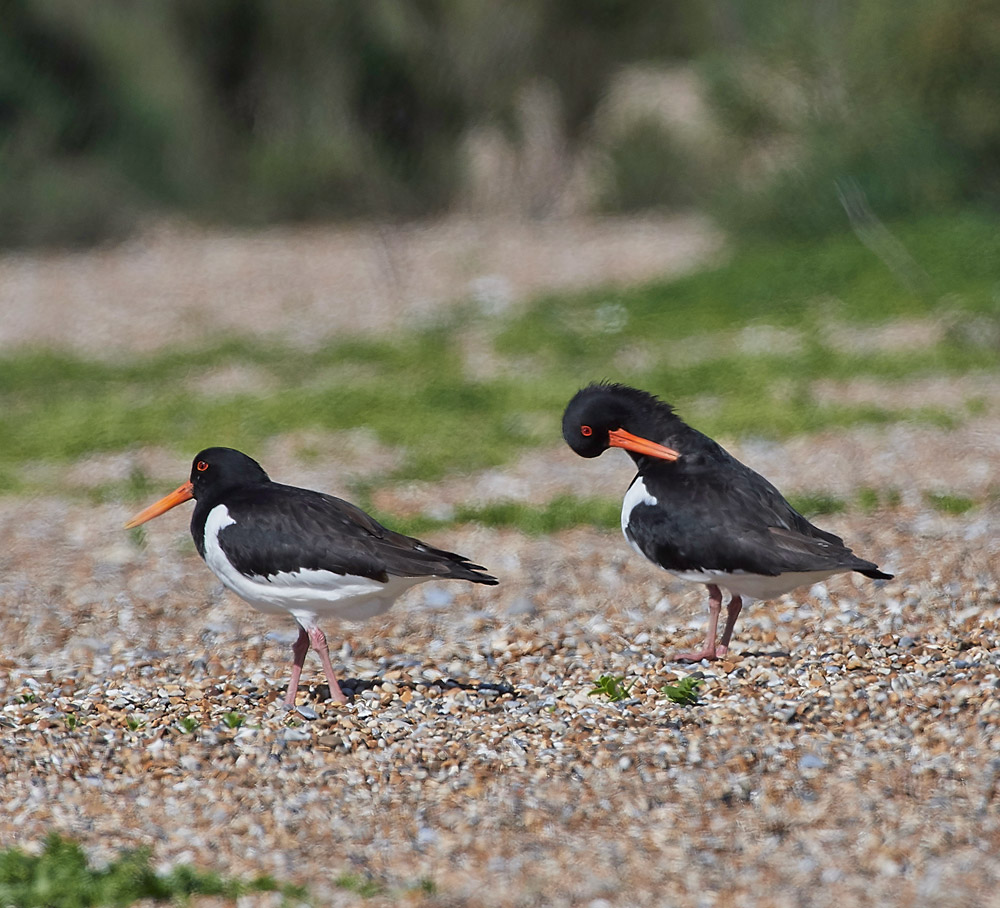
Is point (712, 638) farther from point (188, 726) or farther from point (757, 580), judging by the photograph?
point (188, 726)

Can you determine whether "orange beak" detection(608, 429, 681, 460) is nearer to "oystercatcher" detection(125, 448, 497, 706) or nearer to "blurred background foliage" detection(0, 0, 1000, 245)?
"oystercatcher" detection(125, 448, 497, 706)

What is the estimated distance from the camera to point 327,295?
73.3 ft

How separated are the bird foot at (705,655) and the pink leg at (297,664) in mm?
1665

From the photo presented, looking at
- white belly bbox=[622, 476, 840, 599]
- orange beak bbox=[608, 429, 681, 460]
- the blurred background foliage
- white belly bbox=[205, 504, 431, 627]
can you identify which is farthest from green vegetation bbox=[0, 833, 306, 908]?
the blurred background foliage

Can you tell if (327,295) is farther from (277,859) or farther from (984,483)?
(277,859)

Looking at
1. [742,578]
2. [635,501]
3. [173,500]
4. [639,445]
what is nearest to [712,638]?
[742,578]

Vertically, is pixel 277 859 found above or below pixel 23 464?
below

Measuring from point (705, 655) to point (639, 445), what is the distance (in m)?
1.01

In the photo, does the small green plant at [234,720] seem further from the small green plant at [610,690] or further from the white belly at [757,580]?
the white belly at [757,580]

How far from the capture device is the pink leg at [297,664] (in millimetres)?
6516

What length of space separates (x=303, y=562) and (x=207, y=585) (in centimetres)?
320

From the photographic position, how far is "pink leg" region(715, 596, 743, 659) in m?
6.95

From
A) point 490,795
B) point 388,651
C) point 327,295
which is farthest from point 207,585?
point 327,295

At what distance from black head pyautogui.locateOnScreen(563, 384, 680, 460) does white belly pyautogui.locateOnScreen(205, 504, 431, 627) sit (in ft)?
4.18
